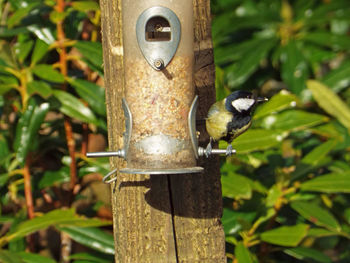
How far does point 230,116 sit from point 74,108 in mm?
801

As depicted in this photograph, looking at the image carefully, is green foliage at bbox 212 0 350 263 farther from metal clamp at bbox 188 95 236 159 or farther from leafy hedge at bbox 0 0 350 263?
metal clamp at bbox 188 95 236 159

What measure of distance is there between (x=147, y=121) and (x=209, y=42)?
1.13ft

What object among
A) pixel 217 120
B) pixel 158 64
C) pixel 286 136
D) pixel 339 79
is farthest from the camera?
pixel 339 79

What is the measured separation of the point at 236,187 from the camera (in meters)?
2.18

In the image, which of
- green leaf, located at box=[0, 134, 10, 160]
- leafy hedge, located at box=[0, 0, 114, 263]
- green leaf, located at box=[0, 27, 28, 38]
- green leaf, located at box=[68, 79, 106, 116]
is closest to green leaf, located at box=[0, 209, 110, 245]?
leafy hedge, located at box=[0, 0, 114, 263]

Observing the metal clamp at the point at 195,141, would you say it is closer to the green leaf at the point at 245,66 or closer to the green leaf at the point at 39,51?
the green leaf at the point at 39,51

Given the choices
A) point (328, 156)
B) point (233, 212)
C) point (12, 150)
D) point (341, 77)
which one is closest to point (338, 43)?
point (341, 77)

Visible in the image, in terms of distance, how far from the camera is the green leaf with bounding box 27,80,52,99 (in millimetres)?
2211

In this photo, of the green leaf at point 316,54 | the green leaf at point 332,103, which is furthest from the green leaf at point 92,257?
the green leaf at point 316,54

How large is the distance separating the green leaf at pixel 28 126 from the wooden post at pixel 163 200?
0.62 metres

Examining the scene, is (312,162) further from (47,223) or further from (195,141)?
(47,223)

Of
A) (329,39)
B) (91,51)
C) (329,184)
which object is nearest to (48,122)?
(91,51)

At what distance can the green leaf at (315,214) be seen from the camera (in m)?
2.38

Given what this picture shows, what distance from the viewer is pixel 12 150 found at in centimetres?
256
